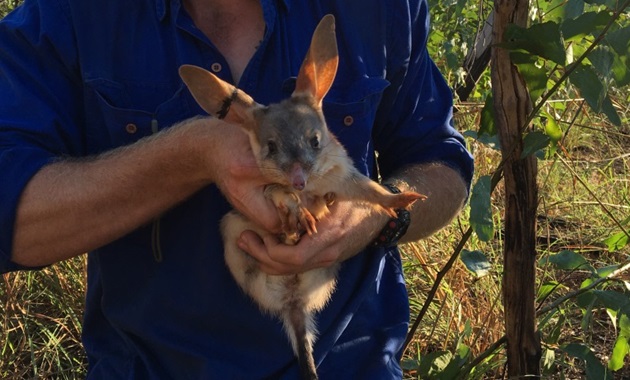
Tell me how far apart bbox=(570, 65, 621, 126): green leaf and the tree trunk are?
30 centimetres

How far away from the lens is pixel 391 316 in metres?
3.24

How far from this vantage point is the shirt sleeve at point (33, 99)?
8.79ft

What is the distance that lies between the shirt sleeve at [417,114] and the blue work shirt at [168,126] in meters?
0.03

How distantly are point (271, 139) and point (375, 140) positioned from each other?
70 cm

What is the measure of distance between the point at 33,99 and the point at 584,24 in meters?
1.62

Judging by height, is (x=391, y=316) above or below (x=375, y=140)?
below

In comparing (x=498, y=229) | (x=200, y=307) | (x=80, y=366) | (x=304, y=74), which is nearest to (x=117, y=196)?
(x=200, y=307)

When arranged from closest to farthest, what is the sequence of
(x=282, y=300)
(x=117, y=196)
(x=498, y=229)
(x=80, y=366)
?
(x=117, y=196), (x=282, y=300), (x=80, y=366), (x=498, y=229)

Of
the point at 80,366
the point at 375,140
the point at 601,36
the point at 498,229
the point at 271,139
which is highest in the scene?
the point at 601,36

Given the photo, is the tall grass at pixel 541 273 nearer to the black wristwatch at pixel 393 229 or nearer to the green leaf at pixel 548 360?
the green leaf at pixel 548 360

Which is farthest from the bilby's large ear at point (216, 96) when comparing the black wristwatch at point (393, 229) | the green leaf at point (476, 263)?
the green leaf at point (476, 263)

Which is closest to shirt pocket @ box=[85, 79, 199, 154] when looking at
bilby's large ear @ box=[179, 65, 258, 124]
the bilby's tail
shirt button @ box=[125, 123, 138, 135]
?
shirt button @ box=[125, 123, 138, 135]

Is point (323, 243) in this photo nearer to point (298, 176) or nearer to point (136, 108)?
point (298, 176)

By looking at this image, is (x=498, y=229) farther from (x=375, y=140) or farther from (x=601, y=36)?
(x=601, y=36)
